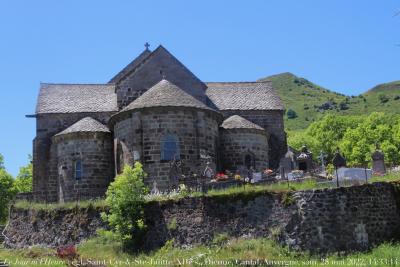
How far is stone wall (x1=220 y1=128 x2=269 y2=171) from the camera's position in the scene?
122 ft

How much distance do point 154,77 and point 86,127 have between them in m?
5.79

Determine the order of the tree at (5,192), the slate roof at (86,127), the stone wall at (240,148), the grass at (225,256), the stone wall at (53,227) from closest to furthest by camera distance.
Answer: the grass at (225,256), the stone wall at (53,227), the slate roof at (86,127), the stone wall at (240,148), the tree at (5,192)

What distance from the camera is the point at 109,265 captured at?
79.8 ft

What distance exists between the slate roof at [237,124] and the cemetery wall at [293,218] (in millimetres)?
12127

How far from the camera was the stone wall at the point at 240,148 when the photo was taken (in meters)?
37.2

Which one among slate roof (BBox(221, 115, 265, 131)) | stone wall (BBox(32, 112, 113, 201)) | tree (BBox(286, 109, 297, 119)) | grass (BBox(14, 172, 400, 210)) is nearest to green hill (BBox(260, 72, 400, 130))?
tree (BBox(286, 109, 297, 119))

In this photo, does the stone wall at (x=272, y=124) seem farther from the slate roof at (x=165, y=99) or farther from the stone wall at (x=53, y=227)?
the stone wall at (x=53, y=227)

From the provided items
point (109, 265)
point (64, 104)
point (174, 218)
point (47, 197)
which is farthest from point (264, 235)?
point (64, 104)

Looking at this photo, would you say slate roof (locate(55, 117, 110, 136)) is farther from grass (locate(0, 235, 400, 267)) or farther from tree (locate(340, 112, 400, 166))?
tree (locate(340, 112, 400, 166))

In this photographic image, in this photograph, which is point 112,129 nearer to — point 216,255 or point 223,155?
point 223,155

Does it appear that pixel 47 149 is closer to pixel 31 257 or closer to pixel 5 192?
pixel 31 257

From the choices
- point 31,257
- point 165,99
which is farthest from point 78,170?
point 31,257

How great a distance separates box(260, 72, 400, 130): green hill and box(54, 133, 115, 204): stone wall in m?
84.5

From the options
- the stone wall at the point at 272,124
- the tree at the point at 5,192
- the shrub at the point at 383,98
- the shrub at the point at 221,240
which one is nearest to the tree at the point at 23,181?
the tree at the point at 5,192
